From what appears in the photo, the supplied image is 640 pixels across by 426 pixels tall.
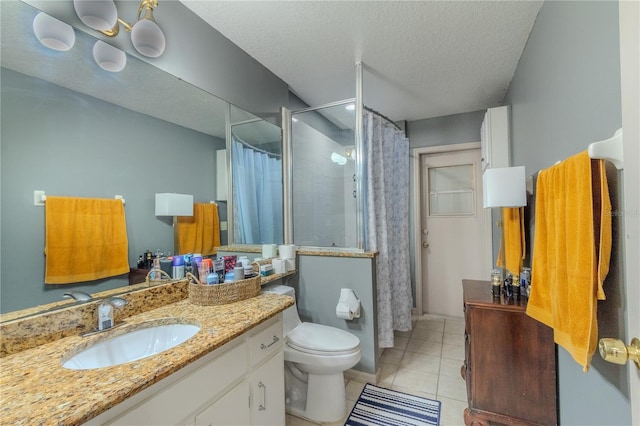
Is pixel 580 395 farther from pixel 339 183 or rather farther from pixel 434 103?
pixel 434 103

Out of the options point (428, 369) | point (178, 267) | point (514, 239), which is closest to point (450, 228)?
point (514, 239)

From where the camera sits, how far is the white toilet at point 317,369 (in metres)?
1.64

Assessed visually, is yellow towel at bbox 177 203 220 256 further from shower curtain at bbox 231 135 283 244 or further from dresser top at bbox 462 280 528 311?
dresser top at bbox 462 280 528 311

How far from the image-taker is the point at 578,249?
0.92 m

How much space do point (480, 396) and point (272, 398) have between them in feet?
3.86

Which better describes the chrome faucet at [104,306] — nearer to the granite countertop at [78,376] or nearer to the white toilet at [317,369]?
the granite countertop at [78,376]

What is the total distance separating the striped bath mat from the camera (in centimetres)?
169

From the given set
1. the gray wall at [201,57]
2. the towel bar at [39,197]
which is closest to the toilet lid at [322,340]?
the towel bar at [39,197]

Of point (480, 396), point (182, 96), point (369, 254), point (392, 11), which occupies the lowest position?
point (480, 396)

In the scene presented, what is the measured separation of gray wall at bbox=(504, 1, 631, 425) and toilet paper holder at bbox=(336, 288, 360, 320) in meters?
1.16

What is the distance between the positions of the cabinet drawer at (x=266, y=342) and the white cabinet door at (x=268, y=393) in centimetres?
4

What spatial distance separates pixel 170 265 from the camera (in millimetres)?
1421

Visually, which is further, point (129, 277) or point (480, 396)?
point (480, 396)

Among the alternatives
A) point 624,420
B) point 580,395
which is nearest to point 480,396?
point 580,395
